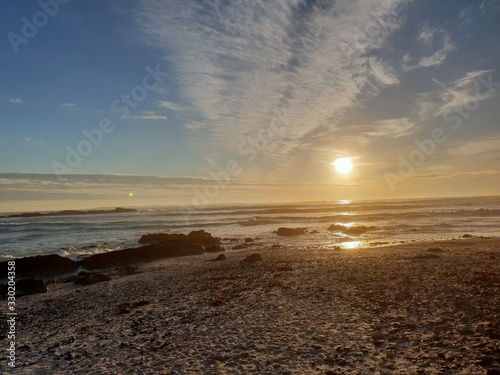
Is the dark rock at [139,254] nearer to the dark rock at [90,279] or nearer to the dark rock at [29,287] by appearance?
the dark rock at [90,279]

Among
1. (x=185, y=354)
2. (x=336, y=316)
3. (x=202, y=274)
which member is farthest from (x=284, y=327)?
A: (x=202, y=274)

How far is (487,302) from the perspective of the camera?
12.4 metres

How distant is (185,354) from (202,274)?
12111 millimetres

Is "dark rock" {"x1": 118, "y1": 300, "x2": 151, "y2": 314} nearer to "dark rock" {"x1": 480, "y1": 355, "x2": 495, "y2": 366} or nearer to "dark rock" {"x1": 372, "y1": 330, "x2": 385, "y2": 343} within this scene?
"dark rock" {"x1": 372, "y1": 330, "x2": 385, "y2": 343}

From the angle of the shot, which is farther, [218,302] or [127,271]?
[127,271]

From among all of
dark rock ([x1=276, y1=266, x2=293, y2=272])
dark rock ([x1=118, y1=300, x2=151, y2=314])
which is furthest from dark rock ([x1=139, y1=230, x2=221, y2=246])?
dark rock ([x1=118, y1=300, x2=151, y2=314])

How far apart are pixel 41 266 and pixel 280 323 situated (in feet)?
75.9

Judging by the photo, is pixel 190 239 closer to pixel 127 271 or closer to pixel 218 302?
pixel 127 271

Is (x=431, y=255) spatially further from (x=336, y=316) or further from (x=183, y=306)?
(x=183, y=306)

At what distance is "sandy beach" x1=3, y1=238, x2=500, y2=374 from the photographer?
9.08 metres

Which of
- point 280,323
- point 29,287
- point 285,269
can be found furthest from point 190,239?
point 280,323

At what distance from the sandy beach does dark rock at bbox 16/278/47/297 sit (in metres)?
0.71

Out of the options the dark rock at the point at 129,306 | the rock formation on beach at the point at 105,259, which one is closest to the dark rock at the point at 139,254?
the rock formation on beach at the point at 105,259

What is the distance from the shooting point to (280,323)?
11914mm
